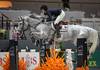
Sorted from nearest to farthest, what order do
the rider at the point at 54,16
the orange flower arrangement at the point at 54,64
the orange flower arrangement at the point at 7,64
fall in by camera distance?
the orange flower arrangement at the point at 54,64
the orange flower arrangement at the point at 7,64
the rider at the point at 54,16

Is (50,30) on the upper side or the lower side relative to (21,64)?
upper

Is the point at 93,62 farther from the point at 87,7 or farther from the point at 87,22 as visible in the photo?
the point at 87,7

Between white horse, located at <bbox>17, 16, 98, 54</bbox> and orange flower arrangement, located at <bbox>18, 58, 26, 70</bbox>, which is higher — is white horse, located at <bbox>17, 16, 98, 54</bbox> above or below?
above

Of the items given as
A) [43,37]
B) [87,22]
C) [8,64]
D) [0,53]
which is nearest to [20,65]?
[8,64]

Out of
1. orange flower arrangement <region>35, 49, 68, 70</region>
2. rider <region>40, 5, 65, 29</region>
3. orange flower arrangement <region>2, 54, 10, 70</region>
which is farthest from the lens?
rider <region>40, 5, 65, 29</region>

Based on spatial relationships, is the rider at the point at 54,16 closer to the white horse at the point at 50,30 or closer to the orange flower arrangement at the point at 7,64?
the white horse at the point at 50,30

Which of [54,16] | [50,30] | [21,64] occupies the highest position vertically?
[54,16]

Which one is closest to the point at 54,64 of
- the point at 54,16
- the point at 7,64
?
the point at 7,64

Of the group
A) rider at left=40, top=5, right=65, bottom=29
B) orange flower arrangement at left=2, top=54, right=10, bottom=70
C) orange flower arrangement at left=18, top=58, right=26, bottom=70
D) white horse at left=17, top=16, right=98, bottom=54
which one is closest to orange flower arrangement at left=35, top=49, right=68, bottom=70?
orange flower arrangement at left=18, top=58, right=26, bottom=70

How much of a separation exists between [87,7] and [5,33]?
23.8 ft

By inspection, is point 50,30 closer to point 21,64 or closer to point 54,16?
point 54,16

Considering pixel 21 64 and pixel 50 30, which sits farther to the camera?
pixel 50 30

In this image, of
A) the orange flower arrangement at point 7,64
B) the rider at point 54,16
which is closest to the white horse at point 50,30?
the rider at point 54,16

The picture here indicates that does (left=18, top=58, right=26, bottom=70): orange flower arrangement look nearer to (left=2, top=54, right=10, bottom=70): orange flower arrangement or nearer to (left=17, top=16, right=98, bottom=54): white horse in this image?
(left=2, top=54, right=10, bottom=70): orange flower arrangement
